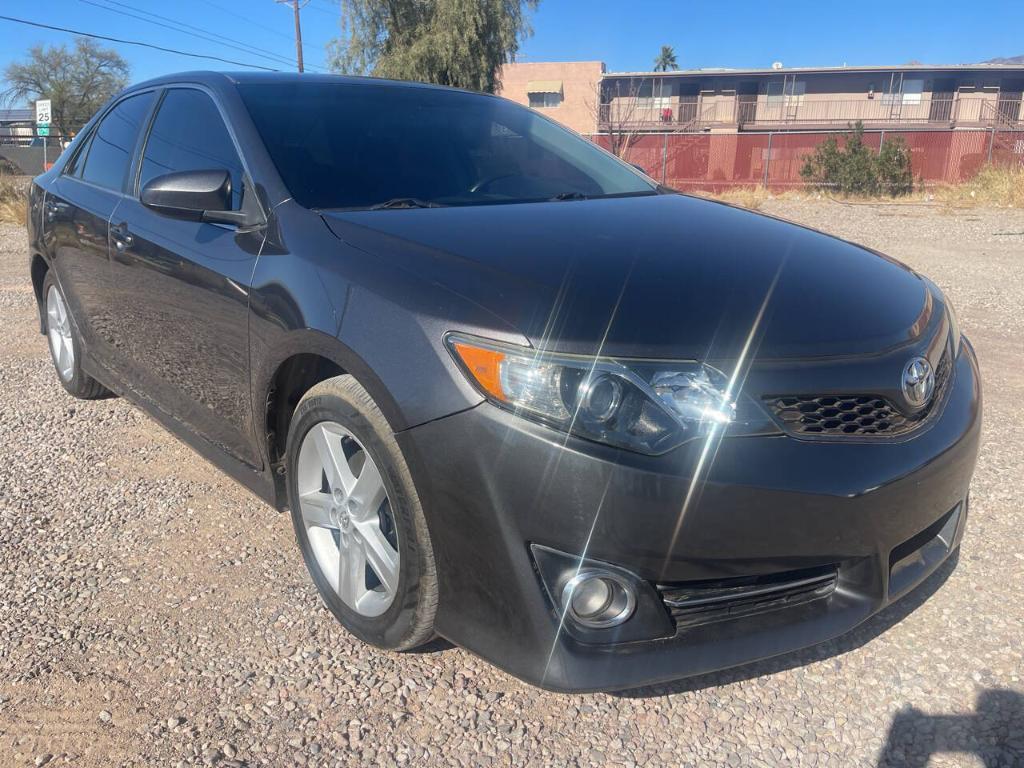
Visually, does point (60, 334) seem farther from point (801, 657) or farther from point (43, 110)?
point (43, 110)

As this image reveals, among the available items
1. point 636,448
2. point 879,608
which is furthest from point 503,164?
point 879,608

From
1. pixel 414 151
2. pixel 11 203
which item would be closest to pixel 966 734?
pixel 414 151

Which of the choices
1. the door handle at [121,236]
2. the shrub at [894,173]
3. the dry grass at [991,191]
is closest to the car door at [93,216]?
the door handle at [121,236]

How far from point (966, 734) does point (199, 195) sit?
2.57m

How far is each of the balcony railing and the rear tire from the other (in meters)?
35.0

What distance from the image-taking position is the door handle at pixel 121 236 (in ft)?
10.8

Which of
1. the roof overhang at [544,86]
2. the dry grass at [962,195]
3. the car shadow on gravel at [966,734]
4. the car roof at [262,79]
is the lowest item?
the dry grass at [962,195]

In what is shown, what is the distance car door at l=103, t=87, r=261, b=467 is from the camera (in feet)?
8.68

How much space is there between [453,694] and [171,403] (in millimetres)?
1731

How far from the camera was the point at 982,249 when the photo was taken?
1039 cm

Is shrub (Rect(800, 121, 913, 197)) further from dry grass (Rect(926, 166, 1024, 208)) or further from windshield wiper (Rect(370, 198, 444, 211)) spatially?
windshield wiper (Rect(370, 198, 444, 211))

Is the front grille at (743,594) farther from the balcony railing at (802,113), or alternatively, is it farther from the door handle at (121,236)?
the balcony railing at (802,113)

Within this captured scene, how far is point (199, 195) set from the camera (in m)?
2.60

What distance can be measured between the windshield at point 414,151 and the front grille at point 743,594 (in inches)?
58.3
